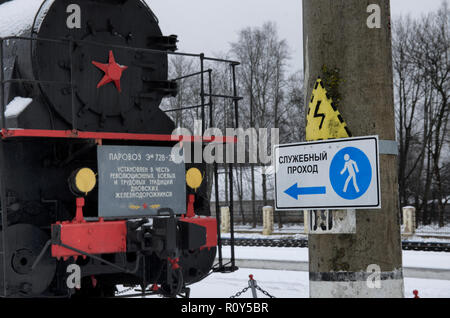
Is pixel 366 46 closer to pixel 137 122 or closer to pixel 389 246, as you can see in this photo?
pixel 389 246

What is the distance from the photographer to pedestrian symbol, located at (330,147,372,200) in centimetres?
257

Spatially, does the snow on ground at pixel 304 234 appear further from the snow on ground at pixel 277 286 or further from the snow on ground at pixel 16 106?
the snow on ground at pixel 16 106

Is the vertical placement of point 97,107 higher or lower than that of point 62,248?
higher

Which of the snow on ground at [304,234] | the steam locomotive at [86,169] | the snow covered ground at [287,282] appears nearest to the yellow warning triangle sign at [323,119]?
Answer: the steam locomotive at [86,169]

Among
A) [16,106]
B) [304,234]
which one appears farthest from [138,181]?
[304,234]

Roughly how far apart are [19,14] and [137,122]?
1.82 meters

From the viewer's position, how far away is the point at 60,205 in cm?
673

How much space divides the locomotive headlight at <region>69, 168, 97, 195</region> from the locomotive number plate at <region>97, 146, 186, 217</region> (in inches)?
6.8

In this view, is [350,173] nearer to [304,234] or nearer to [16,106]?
[16,106]

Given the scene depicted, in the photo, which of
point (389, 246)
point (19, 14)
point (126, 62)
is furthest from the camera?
point (126, 62)

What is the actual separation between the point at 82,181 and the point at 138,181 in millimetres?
735

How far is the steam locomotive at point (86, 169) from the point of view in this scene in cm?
632

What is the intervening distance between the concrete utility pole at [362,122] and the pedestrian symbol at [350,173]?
96 millimetres
